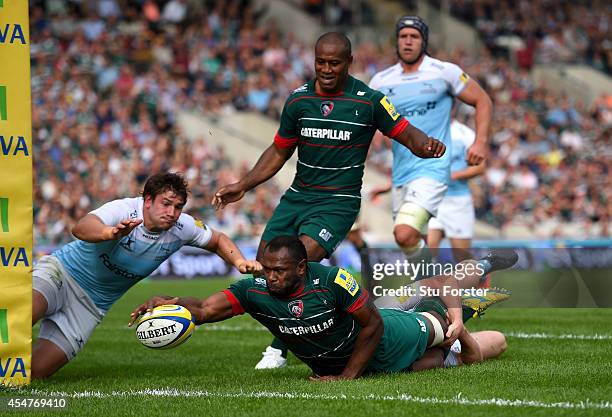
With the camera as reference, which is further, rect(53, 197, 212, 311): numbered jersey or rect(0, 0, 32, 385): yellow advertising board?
rect(53, 197, 212, 311): numbered jersey

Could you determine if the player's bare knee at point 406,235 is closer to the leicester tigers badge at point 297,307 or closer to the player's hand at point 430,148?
the player's hand at point 430,148

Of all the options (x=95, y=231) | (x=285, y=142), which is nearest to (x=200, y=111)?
(x=285, y=142)

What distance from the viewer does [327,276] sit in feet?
26.0

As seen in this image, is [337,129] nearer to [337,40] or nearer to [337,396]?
[337,40]

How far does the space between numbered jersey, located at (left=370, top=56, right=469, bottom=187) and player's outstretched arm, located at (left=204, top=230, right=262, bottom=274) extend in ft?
9.35

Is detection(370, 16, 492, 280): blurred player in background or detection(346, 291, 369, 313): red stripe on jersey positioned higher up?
detection(370, 16, 492, 280): blurred player in background

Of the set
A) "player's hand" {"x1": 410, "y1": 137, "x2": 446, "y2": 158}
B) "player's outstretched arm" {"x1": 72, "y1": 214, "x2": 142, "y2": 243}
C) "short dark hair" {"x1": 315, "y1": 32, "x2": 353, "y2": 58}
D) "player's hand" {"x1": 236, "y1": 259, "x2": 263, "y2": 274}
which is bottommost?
"player's hand" {"x1": 236, "y1": 259, "x2": 263, "y2": 274}

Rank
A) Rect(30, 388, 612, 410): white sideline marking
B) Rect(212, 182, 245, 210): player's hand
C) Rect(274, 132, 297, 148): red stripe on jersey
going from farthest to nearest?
Rect(274, 132, 297, 148): red stripe on jersey
Rect(212, 182, 245, 210): player's hand
Rect(30, 388, 612, 410): white sideline marking

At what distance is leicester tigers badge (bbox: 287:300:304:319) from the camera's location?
25.9 ft

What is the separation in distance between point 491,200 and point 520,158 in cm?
214

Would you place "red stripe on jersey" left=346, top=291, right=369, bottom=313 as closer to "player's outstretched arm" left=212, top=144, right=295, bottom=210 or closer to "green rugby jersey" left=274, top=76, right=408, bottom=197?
"green rugby jersey" left=274, top=76, right=408, bottom=197

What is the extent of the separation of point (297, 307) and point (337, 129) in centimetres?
189

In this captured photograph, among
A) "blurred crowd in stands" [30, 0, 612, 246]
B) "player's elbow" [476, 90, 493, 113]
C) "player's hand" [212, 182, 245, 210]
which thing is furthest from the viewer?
"blurred crowd in stands" [30, 0, 612, 246]

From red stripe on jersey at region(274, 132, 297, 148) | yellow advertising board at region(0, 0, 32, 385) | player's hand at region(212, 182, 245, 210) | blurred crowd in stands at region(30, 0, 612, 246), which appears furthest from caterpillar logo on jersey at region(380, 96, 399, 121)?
blurred crowd in stands at region(30, 0, 612, 246)
